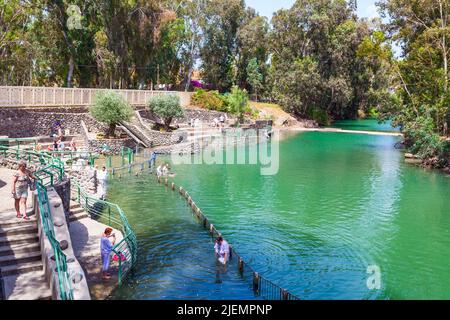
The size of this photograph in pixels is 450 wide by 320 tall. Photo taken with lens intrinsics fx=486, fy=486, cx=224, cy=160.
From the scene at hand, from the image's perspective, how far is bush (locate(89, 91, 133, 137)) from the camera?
134 ft

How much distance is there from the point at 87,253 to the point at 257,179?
18.7m

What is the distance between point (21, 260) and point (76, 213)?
20.1 feet

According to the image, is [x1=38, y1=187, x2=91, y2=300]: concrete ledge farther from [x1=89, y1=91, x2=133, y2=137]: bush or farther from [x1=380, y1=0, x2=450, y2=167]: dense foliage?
[x1=380, y1=0, x2=450, y2=167]: dense foliage

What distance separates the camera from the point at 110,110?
134 ft

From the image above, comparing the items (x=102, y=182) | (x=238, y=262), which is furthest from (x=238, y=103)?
(x=238, y=262)

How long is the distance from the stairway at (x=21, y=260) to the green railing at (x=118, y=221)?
Answer: 2401mm

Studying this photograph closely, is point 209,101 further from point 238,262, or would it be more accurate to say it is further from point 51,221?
point 51,221

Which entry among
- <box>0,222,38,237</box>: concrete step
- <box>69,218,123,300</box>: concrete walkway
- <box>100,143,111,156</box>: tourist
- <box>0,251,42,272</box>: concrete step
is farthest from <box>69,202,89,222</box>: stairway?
<box>100,143,111,156</box>: tourist

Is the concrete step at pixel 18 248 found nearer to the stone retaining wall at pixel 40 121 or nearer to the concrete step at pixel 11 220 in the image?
the concrete step at pixel 11 220

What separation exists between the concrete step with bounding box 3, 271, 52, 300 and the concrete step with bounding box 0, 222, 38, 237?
65.6 inches

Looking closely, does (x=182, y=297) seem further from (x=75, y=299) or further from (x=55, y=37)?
(x=55, y=37)

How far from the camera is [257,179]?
110 feet

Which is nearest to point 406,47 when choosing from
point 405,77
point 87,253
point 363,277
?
point 405,77

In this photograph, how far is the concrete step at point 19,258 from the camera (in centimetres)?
1331
